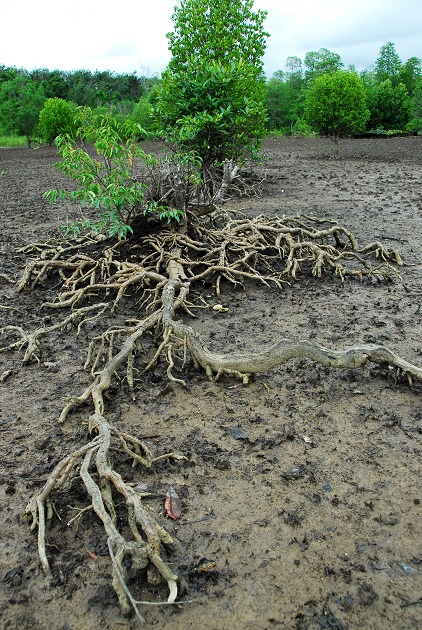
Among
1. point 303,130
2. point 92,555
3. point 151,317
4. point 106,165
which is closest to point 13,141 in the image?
point 303,130

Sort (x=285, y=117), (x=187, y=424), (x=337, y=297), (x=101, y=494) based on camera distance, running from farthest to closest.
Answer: (x=285, y=117) → (x=337, y=297) → (x=187, y=424) → (x=101, y=494)

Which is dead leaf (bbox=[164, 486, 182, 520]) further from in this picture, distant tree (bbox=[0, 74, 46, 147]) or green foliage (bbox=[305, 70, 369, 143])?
distant tree (bbox=[0, 74, 46, 147])

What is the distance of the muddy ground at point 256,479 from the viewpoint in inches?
77.5

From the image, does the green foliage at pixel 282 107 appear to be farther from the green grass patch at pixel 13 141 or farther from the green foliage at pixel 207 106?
the green foliage at pixel 207 106

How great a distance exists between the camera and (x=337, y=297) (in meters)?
4.79

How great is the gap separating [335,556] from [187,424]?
1.13 meters

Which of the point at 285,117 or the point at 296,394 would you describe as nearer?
the point at 296,394

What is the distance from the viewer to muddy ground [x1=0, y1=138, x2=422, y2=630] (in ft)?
6.46

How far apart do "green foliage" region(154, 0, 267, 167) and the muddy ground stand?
284cm

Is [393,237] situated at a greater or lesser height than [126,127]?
lesser

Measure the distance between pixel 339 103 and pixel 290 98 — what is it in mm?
25954

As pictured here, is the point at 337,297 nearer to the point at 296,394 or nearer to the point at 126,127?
the point at 296,394

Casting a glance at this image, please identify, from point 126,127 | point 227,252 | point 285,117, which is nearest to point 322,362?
point 227,252

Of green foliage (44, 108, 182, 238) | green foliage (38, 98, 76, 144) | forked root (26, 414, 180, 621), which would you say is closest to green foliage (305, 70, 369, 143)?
green foliage (38, 98, 76, 144)
